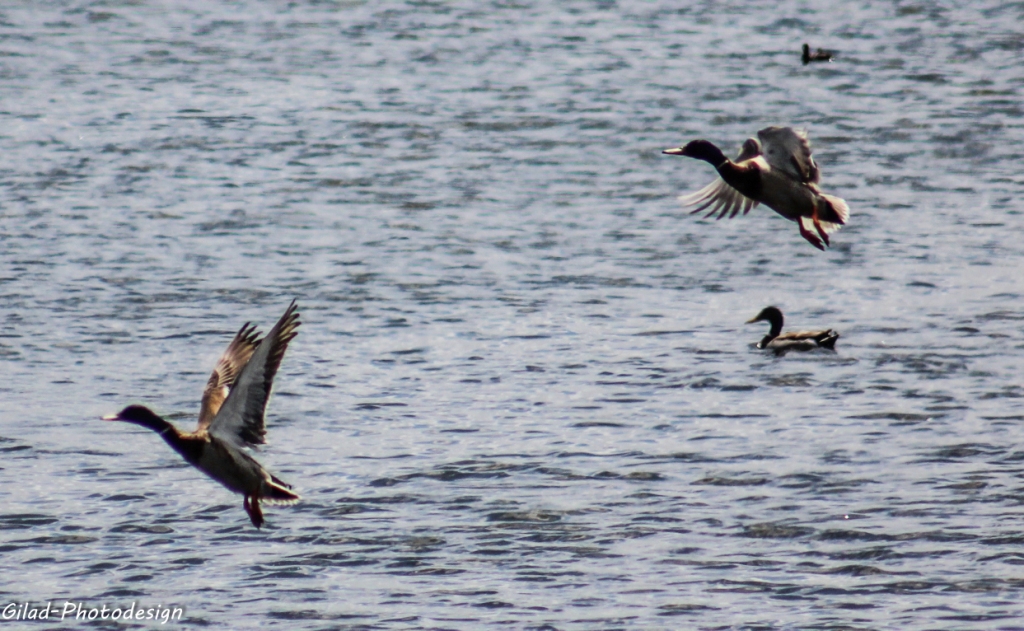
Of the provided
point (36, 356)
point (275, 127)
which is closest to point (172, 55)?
point (275, 127)

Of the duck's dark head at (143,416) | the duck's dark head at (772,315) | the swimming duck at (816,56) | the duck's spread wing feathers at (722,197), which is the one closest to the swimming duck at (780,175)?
the duck's spread wing feathers at (722,197)

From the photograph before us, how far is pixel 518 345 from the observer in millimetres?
17000

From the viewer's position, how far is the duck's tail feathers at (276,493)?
9891mm

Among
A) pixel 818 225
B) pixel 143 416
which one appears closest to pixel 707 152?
pixel 818 225

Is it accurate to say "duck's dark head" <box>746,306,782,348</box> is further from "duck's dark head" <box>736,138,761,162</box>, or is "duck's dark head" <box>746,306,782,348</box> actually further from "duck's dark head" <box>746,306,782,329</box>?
"duck's dark head" <box>736,138,761,162</box>

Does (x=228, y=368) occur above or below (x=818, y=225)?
below

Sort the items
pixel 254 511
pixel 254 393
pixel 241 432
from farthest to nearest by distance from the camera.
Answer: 1. pixel 254 511
2. pixel 241 432
3. pixel 254 393

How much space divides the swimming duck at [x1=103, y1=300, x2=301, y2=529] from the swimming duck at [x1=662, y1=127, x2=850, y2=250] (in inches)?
151

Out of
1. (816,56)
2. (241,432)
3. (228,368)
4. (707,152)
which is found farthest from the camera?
(816,56)

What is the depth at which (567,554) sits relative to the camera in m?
11.9

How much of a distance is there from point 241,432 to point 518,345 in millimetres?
7619

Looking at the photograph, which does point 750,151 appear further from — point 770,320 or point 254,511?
point 770,320

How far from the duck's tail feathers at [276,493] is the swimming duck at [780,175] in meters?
3.74

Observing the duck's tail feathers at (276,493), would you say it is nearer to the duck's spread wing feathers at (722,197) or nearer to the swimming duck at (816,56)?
the duck's spread wing feathers at (722,197)
